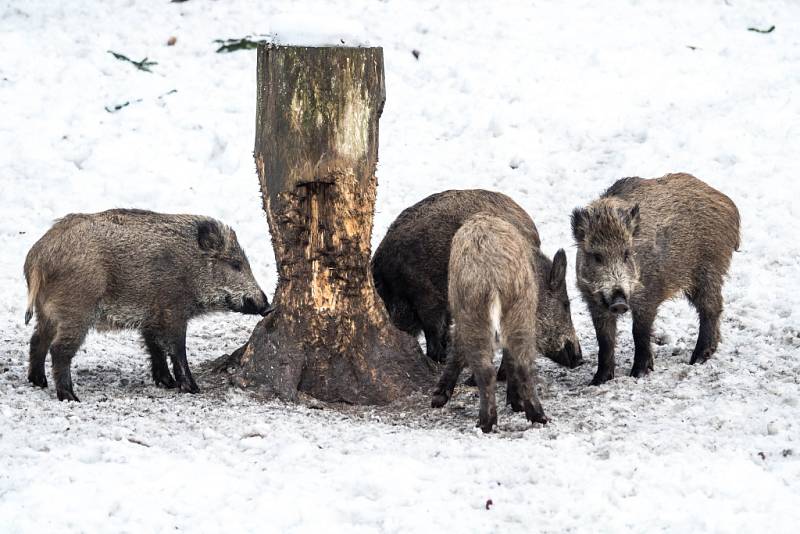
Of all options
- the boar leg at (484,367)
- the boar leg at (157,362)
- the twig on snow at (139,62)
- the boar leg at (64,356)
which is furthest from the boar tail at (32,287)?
the twig on snow at (139,62)

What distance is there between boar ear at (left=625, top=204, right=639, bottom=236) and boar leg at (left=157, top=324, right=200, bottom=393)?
284 cm

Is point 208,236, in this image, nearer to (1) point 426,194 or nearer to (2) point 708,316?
(2) point 708,316

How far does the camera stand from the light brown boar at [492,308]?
525 cm

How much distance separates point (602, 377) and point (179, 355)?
2.66 meters

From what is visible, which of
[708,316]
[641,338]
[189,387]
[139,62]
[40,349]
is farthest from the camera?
[139,62]

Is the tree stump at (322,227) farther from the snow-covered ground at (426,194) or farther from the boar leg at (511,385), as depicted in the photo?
the boar leg at (511,385)

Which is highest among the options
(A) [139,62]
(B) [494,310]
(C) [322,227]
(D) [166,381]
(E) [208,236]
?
(A) [139,62]

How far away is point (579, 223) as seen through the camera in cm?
628

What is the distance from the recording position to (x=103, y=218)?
20.0 ft

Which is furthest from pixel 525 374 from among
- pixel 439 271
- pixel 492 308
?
pixel 439 271

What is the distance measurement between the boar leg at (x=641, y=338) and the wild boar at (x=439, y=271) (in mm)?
367

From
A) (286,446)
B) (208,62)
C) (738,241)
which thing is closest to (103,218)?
(286,446)

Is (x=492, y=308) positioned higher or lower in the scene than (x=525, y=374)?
higher

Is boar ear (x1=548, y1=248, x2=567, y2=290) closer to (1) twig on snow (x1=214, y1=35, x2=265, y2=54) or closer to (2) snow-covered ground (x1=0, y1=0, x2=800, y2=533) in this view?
(2) snow-covered ground (x1=0, y1=0, x2=800, y2=533)
